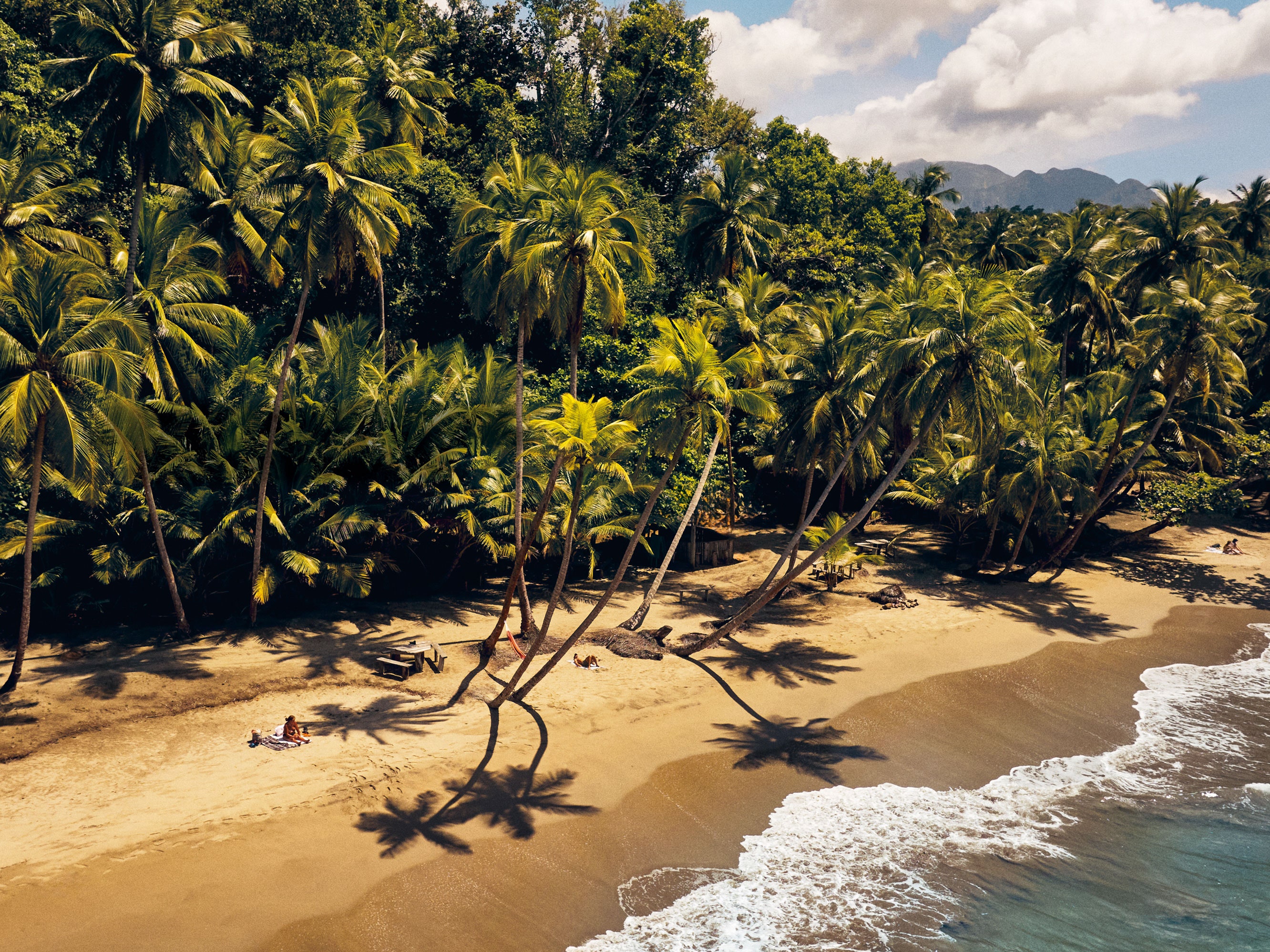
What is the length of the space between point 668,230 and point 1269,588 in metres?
29.6

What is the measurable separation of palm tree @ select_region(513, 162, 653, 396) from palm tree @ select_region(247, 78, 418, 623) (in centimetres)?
334

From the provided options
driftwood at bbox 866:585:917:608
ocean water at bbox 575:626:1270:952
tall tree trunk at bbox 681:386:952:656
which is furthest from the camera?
driftwood at bbox 866:585:917:608

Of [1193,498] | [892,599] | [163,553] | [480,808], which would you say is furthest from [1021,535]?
[163,553]

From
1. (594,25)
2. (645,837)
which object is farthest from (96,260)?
(594,25)

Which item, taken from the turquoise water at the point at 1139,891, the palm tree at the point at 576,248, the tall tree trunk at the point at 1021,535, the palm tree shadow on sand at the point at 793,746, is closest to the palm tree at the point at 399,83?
the palm tree at the point at 576,248

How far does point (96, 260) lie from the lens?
67.9 feet

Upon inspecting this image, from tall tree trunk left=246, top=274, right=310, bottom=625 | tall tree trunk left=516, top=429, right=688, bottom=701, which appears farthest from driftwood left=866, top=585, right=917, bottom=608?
tall tree trunk left=246, top=274, right=310, bottom=625

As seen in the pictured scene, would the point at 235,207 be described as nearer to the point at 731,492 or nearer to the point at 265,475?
the point at 265,475

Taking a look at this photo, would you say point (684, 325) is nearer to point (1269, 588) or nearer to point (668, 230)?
point (668, 230)

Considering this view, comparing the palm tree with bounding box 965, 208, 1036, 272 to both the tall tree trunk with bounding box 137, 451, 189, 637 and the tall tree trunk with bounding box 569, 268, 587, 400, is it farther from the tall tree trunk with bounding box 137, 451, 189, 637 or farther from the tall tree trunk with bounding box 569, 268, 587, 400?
the tall tree trunk with bounding box 137, 451, 189, 637

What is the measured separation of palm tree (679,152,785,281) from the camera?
32.9 m

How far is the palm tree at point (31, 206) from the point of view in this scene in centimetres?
1819

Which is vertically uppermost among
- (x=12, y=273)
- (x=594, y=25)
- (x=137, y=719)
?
(x=594, y=25)

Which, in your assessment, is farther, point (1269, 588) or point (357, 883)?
point (1269, 588)
